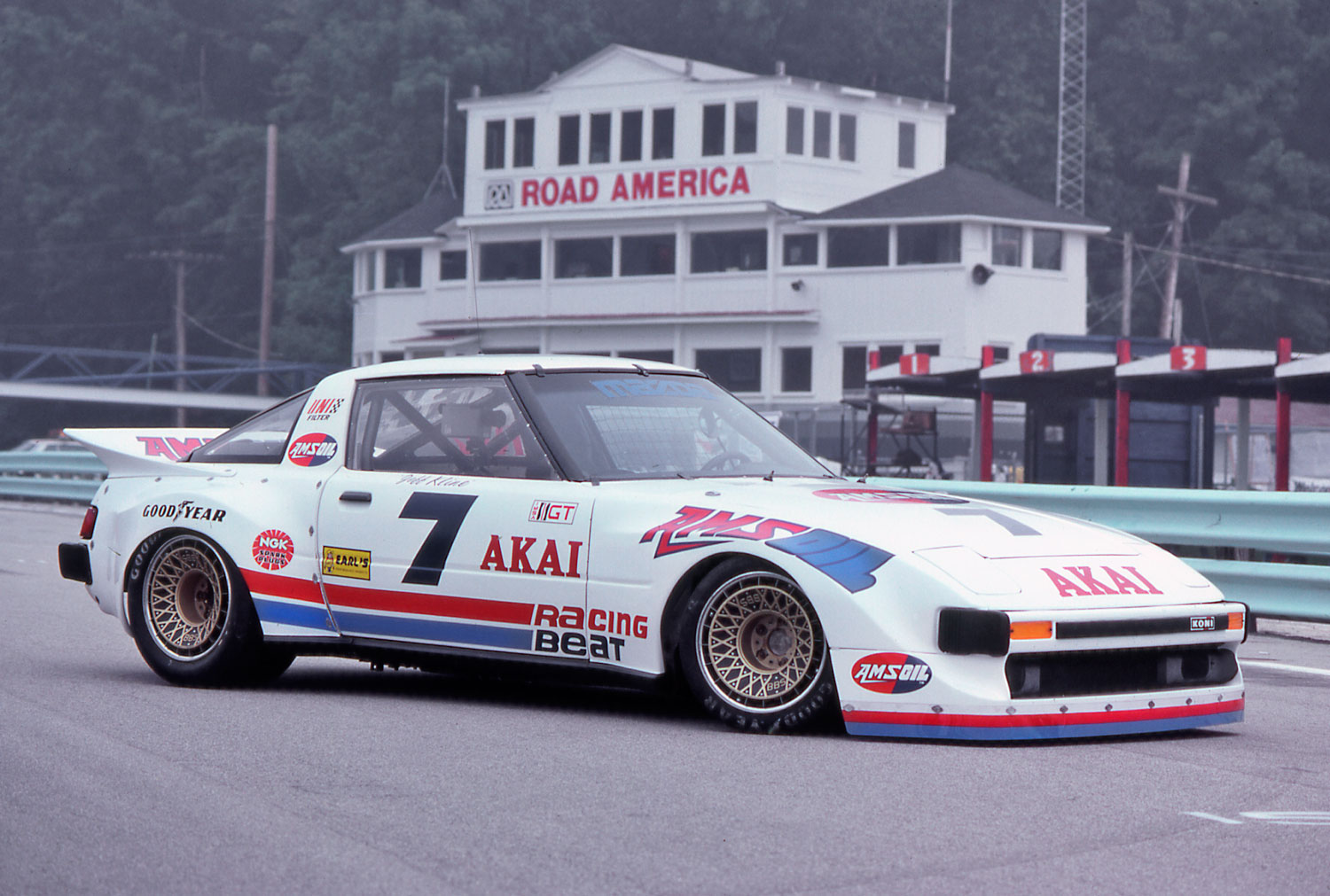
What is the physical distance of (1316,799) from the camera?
5.59 meters

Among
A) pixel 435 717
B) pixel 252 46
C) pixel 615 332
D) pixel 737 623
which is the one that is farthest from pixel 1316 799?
pixel 252 46

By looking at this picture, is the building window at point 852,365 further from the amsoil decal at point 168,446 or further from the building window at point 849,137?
the amsoil decal at point 168,446

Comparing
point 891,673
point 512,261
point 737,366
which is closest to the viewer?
point 891,673

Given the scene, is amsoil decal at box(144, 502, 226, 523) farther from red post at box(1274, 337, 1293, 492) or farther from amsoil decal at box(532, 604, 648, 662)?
red post at box(1274, 337, 1293, 492)

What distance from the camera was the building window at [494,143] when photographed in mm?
53219

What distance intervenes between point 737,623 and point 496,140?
158ft

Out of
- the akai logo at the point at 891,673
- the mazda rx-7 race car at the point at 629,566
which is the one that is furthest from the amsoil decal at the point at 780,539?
the akai logo at the point at 891,673

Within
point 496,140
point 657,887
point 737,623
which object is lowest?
point 657,887

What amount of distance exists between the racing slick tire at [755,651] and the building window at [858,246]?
4234cm

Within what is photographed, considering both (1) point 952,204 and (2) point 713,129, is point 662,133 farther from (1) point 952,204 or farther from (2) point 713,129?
(1) point 952,204

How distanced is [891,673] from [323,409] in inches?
119

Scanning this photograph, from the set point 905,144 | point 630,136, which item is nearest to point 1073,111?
point 905,144

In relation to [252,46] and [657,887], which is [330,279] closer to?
[252,46]

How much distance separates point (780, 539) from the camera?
6555mm
